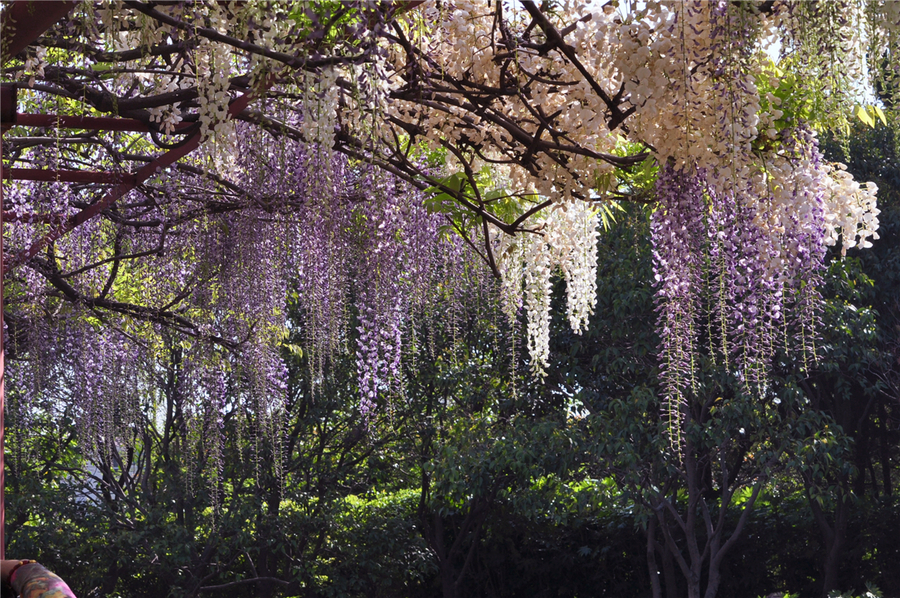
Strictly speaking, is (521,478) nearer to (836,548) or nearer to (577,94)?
(836,548)

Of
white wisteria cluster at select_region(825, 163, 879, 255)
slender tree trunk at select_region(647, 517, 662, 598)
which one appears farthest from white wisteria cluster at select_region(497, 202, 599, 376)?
slender tree trunk at select_region(647, 517, 662, 598)

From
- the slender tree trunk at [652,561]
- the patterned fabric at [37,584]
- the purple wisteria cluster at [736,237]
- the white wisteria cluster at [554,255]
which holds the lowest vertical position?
the slender tree trunk at [652,561]

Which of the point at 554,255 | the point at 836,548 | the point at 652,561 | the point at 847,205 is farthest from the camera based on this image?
the point at 652,561

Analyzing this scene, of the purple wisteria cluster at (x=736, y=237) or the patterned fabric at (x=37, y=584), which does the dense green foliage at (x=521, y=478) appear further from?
the patterned fabric at (x=37, y=584)

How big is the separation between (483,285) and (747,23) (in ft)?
10.1

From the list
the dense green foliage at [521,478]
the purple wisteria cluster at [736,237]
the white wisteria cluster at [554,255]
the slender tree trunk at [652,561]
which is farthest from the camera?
the slender tree trunk at [652,561]

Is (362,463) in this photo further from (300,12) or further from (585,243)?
(300,12)

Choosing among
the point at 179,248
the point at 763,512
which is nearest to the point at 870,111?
the point at 179,248

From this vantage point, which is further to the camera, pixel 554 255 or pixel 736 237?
pixel 554 255

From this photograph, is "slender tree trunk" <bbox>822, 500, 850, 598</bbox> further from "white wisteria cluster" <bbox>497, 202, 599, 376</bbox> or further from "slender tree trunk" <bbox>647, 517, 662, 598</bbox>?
"white wisteria cluster" <bbox>497, 202, 599, 376</bbox>

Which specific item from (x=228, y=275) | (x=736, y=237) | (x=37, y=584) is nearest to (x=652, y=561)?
(x=228, y=275)

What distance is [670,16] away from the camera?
185 centimetres

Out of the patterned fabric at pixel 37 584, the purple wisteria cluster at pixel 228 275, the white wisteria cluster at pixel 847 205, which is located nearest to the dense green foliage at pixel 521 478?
the purple wisteria cluster at pixel 228 275

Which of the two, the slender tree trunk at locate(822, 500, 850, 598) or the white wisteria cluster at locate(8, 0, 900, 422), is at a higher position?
the white wisteria cluster at locate(8, 0, 900, 422)
